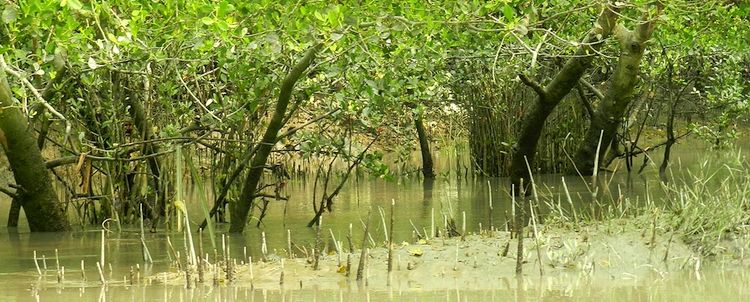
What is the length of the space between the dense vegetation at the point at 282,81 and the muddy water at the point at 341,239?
403 millimetres

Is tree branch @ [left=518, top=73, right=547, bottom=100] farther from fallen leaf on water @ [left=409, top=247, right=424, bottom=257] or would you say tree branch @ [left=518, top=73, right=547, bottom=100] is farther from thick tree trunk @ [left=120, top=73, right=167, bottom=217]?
fallen leaf on water @ [left=409, top=247, right=424, bottom=257]

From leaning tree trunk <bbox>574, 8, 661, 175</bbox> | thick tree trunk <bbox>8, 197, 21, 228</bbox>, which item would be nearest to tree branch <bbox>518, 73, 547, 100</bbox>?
leaning tree trunk <bbox>574, 8, 661, 175</bbox>

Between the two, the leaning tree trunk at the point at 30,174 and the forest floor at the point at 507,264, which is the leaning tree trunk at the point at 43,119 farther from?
the forest floor at the point at 507,264

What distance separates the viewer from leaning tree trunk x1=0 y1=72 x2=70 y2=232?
10.3 metres

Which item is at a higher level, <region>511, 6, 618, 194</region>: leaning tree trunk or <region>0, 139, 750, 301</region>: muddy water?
<region>511, 6, 618, 194</region>: leaning tree trunk

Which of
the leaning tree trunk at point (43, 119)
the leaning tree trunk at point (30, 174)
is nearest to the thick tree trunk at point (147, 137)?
the leaning tree trunk at point (43, 119)

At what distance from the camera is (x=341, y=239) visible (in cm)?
1005

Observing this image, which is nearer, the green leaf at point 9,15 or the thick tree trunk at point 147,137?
the green leaf at point 9,15

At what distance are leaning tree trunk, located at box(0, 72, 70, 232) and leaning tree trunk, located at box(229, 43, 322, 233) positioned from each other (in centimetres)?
162

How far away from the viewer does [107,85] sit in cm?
1084

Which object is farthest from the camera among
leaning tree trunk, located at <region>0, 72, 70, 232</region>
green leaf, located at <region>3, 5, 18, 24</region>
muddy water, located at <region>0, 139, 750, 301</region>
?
leaning tree trunk, located at <region>0, 72, 70, 232</region>

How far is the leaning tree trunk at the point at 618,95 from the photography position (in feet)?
40.7

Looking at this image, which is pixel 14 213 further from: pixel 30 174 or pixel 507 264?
pixel 507 264

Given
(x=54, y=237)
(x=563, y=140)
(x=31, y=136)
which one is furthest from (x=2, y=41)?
(x=563, y=140)
